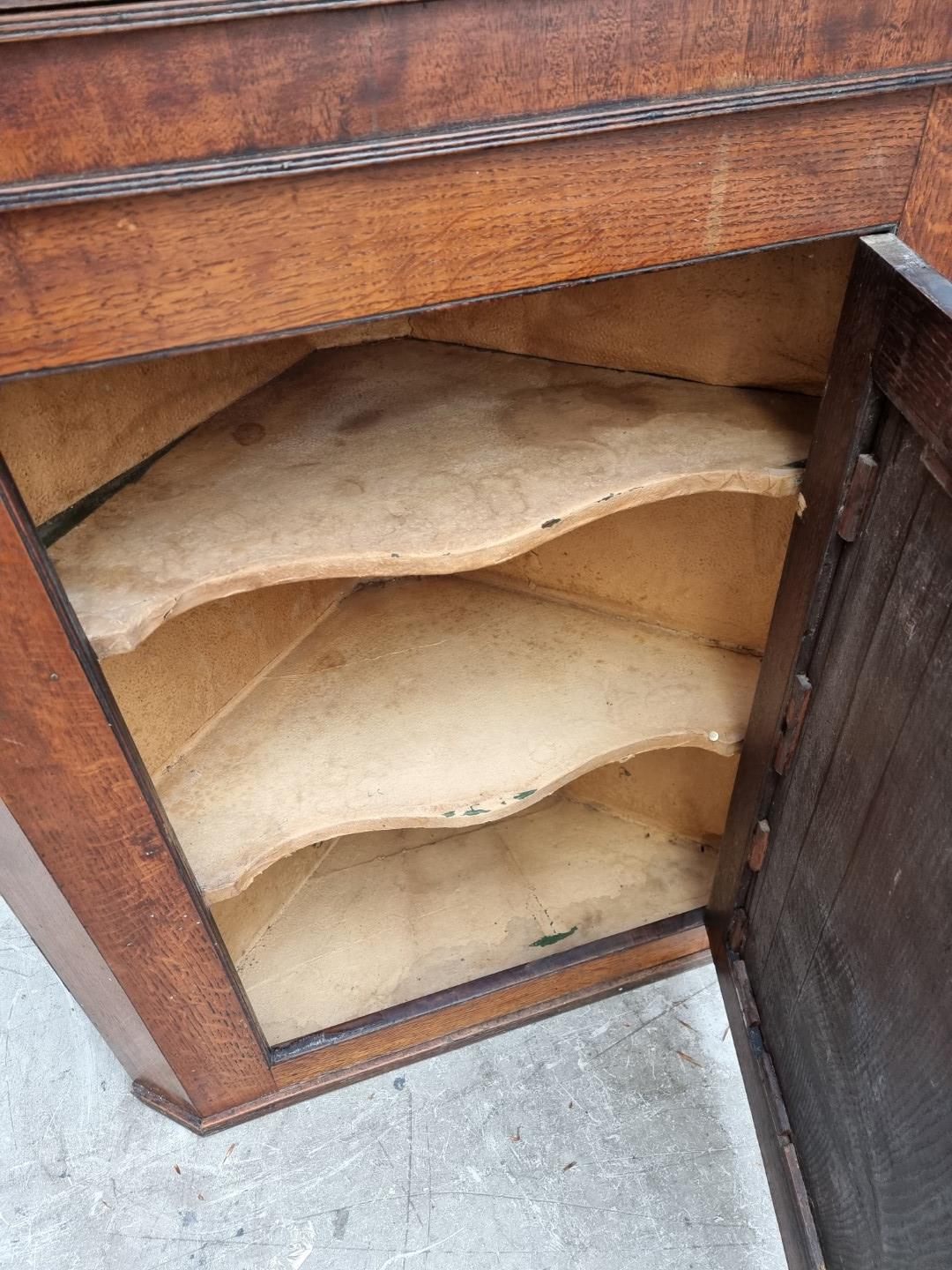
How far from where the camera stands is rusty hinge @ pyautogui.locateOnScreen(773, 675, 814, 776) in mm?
1050

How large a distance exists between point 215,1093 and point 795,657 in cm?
118

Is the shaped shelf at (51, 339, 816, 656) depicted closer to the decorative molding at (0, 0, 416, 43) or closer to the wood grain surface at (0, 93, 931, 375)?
the wood grain surface at (0, 93, 931, 375)

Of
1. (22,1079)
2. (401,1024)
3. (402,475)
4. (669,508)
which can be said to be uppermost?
(402,475)

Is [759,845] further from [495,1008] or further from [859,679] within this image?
[495,1008]

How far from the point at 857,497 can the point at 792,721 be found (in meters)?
0.32

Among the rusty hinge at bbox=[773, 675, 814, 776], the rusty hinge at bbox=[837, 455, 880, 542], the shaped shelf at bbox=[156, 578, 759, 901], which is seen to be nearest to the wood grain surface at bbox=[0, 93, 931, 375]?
the rusty hinge at bbox=[837, 455, 880, 542]

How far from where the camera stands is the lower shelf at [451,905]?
164cm

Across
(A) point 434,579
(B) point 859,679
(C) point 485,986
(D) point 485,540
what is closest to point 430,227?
(D) point 485,540

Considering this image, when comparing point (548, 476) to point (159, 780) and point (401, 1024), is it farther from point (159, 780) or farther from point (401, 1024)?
point (401, 1024)

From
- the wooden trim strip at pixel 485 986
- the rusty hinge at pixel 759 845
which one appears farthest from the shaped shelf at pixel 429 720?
the wooden trim strip at pixel 485 986

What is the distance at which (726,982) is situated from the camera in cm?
150

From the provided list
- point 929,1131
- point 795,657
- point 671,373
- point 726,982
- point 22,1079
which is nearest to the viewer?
point 929,1131

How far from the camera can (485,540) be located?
1.01 metres

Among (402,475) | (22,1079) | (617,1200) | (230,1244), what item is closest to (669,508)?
(402,475)
